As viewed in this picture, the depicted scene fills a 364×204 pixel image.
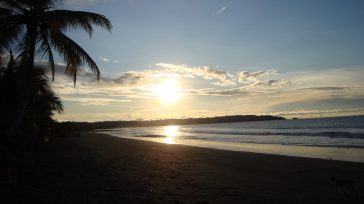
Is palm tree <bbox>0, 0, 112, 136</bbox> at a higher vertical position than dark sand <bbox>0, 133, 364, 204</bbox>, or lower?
higher

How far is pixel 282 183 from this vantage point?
11.0m

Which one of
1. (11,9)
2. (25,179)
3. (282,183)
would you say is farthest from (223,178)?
(11,9)

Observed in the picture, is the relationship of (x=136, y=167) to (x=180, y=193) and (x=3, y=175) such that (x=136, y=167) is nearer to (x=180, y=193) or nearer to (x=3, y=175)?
(x=180, y=193)

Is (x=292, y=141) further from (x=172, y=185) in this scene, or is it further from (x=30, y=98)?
(x=172, y=185)

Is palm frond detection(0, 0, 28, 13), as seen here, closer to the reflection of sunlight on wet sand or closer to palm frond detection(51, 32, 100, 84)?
palm frond detection(51, 32, 100, 84)

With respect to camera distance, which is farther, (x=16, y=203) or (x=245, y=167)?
(x=245, y=167)

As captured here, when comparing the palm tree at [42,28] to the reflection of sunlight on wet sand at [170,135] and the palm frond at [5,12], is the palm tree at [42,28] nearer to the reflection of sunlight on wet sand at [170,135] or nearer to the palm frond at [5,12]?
the palm frond at [5,12]

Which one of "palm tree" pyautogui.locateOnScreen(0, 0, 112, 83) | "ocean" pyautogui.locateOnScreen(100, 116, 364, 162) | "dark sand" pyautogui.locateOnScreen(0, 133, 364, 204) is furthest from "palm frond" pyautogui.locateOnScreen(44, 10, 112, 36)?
"ocean" pyautogui.locateOnScreen(100, 116, 364, 162)

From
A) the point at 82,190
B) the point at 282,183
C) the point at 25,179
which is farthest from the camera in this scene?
the point at 282,183

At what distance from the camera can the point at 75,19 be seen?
1177cm

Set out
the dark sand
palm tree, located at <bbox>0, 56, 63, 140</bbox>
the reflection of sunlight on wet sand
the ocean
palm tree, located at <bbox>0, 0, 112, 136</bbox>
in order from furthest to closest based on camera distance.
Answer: the reflection of sunlight on wet sand → the ocean → palm tree, located at <bbox>0, 56, 63, 140</bbox> → palm tree, located at <bbox>0, 0, 112, 136</bbox> → the dark sand

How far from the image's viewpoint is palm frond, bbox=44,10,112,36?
37.2 ft

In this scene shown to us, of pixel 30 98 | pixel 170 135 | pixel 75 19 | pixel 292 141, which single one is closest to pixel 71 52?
pixel 75 19

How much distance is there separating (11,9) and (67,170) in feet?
16.7
